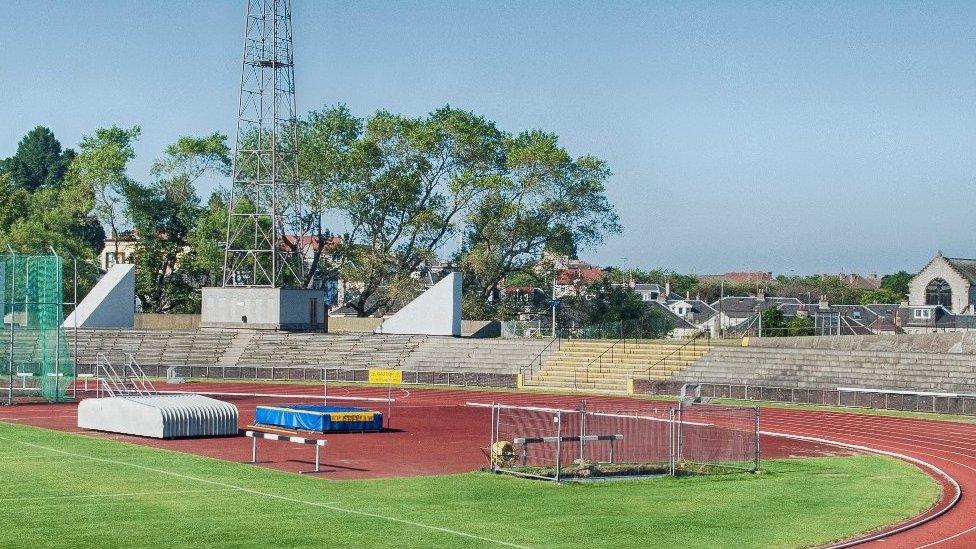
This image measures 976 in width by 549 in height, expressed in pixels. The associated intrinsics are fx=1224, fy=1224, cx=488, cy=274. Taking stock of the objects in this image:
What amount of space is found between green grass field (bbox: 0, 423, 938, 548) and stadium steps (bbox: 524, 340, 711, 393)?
28.7m

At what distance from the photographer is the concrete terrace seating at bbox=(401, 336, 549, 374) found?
64.1 meters

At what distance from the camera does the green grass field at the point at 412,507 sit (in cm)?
1991

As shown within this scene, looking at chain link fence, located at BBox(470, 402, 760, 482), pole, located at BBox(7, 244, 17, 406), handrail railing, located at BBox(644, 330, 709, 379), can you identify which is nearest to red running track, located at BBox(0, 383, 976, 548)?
chain link fence, located at BBox(470, 402, 760, 482)

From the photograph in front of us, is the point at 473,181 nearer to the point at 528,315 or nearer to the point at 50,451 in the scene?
the point at 528,315

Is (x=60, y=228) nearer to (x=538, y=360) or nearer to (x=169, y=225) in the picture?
(x=169, y=225)

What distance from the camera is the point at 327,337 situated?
71.1 m

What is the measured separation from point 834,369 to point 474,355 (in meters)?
20.1

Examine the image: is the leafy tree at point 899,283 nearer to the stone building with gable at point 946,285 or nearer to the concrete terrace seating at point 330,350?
the stone building with gable at point 946,285

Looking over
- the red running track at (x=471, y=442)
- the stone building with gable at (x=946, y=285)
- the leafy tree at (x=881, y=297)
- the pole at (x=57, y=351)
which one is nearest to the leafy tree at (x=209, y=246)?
the red running track at (x=471, y=442)

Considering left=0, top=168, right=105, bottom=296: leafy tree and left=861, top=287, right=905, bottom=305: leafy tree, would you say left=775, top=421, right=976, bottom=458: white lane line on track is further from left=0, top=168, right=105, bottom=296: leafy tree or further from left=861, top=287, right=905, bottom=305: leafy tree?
left=861, top=287, right=905, bottom=305: leafy tree

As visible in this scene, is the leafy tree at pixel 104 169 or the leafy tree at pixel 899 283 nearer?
the leafy tree at pixel 104 169

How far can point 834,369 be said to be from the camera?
53688 mm

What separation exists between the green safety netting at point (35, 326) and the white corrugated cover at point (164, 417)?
11921mm

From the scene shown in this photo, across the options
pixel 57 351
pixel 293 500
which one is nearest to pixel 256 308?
pixel 57 351
